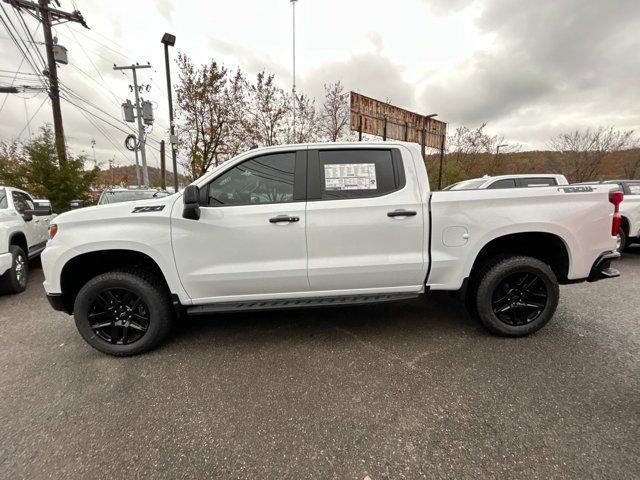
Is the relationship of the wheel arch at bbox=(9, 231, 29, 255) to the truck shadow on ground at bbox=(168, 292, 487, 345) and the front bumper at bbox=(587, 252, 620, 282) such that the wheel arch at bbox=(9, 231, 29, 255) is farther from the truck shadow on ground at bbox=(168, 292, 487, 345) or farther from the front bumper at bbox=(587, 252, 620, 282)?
the front bumper at bbox=(587, 252, 620, 282)

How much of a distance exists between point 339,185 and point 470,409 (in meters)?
2.04

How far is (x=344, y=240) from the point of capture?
264cm

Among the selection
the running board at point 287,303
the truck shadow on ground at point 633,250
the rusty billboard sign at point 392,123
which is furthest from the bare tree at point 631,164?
the running board at point 287,303

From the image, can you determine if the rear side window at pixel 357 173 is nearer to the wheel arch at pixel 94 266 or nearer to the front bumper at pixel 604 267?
the wheel arch at pixel 94 266

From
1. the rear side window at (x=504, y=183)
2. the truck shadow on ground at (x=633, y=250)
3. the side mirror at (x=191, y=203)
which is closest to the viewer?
the side mirror at (x=191, y=203)

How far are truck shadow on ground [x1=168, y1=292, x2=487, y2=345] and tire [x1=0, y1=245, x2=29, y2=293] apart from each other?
3.09 m

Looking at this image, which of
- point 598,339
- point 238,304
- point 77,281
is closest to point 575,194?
point 598,339

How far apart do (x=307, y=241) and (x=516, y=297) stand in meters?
2.18

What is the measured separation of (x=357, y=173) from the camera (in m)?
2.75

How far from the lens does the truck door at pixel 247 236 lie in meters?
2.57

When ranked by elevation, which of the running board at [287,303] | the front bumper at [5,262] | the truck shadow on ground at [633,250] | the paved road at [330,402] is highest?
the front bumper at [5,262]

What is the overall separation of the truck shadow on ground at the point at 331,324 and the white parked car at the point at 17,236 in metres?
3.09

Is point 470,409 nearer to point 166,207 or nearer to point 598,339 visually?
point 598,339

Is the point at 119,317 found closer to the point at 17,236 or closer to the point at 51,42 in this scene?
the point at 17,236
